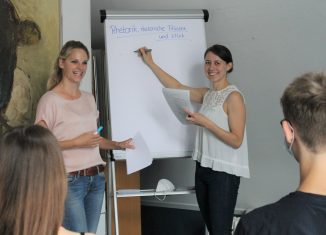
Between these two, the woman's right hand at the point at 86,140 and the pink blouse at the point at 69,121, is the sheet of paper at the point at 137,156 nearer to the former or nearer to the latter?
the pink blouse at the point at 69,121

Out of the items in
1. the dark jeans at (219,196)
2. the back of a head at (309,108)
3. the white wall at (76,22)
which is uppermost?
the white wall at (76,22)

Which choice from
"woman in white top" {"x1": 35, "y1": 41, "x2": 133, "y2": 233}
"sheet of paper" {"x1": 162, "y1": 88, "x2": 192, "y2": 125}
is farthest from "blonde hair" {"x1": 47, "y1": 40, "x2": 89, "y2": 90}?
"sheet of paper" {"x1": 162, "y1": 88, "x2": 192, "y2": 125}

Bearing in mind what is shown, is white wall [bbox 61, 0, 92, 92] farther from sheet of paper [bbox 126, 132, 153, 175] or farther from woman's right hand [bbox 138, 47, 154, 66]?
sheet of paper [bbox 126, 132, 153, 175]

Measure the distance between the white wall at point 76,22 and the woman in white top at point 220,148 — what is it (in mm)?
950

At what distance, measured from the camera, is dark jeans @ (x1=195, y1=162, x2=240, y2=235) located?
231cm

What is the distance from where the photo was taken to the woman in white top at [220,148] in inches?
91.1

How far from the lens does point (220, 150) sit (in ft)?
7.73

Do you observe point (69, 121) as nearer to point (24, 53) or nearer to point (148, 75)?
point (24, 53)

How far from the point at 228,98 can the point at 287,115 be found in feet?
4.37

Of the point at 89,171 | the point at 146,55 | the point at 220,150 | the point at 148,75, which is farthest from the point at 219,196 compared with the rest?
the point at 146,55

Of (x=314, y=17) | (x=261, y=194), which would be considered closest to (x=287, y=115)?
(x=314, y=17)

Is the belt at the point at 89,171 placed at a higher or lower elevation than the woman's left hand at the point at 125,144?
lower

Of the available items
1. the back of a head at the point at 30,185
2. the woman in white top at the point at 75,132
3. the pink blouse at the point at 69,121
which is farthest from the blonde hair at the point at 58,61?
the back of a head at the point at 30,185

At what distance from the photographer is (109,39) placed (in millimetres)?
2881
